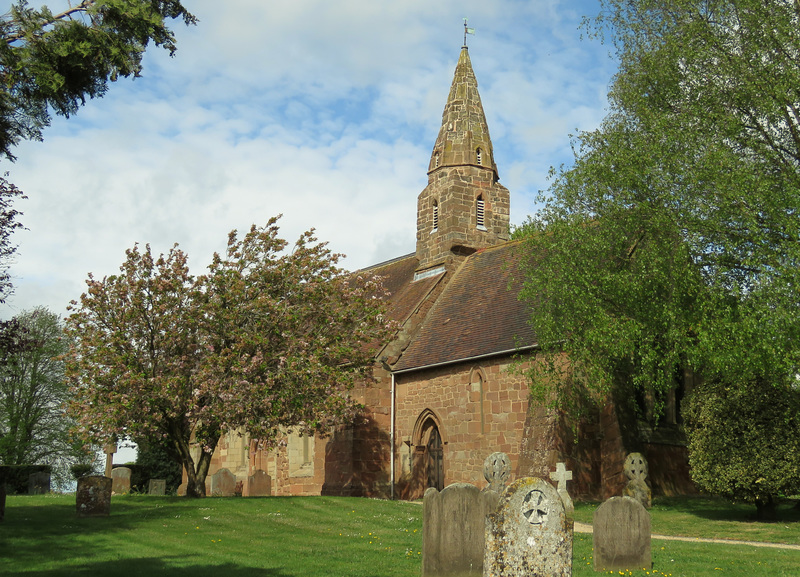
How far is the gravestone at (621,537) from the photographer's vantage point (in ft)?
39.2

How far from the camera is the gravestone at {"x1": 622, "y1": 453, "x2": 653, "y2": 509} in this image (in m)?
19.2

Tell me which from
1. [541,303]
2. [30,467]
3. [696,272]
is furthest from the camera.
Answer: [30,467]

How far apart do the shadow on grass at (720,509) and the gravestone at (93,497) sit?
1296 centimetres

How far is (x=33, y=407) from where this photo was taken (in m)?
42.6

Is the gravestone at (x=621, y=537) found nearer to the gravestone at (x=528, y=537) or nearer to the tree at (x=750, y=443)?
the gravestone at (x=528, y=537)

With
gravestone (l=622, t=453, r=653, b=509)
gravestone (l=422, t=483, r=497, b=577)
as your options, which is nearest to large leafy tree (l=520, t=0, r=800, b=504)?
gravestone (l=622, t=453, r=653, b=509)

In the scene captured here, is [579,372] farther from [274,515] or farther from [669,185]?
[274,515]

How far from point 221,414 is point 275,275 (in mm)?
3865

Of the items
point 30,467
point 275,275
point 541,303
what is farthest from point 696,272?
point 30,467

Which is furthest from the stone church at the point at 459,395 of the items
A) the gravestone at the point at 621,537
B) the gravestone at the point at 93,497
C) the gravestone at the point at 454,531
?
the gravestone at the point at 454,531

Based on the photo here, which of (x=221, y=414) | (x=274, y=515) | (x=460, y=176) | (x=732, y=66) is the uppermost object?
(x=460, y=176)

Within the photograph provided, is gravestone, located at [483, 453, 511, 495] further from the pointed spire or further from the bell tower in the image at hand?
the pointed spire

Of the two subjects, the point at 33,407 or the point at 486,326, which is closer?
the point at 486,326

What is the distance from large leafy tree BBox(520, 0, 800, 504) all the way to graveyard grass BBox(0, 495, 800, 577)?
3325 mm
